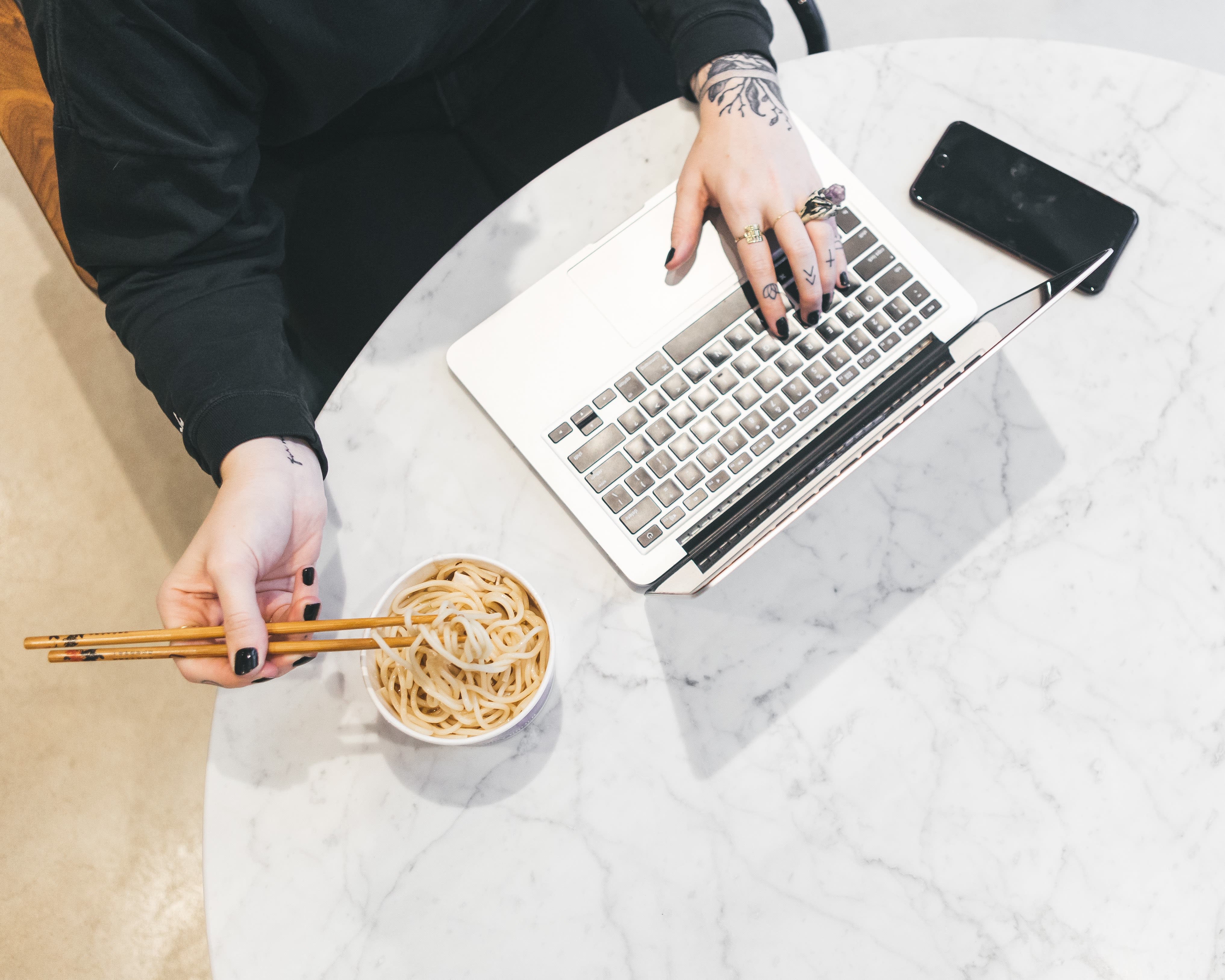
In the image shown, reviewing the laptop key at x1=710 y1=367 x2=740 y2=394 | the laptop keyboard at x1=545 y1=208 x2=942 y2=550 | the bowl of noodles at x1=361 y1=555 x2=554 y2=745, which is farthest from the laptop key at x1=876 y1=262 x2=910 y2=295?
the bowl of noodles at x1=361 y1=555 x2=554 y2=745

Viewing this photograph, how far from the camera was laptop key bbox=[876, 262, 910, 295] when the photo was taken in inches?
37.2

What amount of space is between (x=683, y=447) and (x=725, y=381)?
9 centimetres

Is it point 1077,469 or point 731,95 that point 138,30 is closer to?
point 731,95

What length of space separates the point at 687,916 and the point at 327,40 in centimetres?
105

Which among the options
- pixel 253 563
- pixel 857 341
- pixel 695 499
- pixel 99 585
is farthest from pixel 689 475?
pixel 99 585

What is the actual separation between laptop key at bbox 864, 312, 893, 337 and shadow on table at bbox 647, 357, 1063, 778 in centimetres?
13

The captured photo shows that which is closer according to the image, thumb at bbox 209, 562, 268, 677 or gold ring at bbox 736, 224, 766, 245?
thumb at bbox 209, 562, 268, 677

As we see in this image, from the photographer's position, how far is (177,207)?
34.1 inches

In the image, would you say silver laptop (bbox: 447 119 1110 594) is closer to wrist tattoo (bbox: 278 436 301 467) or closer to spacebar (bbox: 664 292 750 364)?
spacebar (bbox: 664 292 750 364)

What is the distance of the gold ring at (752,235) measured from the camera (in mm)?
958

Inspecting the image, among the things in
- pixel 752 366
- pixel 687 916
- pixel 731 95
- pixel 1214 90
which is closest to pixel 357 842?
Result: pixel 687 916

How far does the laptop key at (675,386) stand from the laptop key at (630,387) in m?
0.02

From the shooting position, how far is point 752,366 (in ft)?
3.07

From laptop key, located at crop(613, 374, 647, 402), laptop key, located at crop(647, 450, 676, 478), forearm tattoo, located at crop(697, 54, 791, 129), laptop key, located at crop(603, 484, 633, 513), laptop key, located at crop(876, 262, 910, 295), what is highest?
forearm tattoo, located at crop(697, 54, 791, 129)
